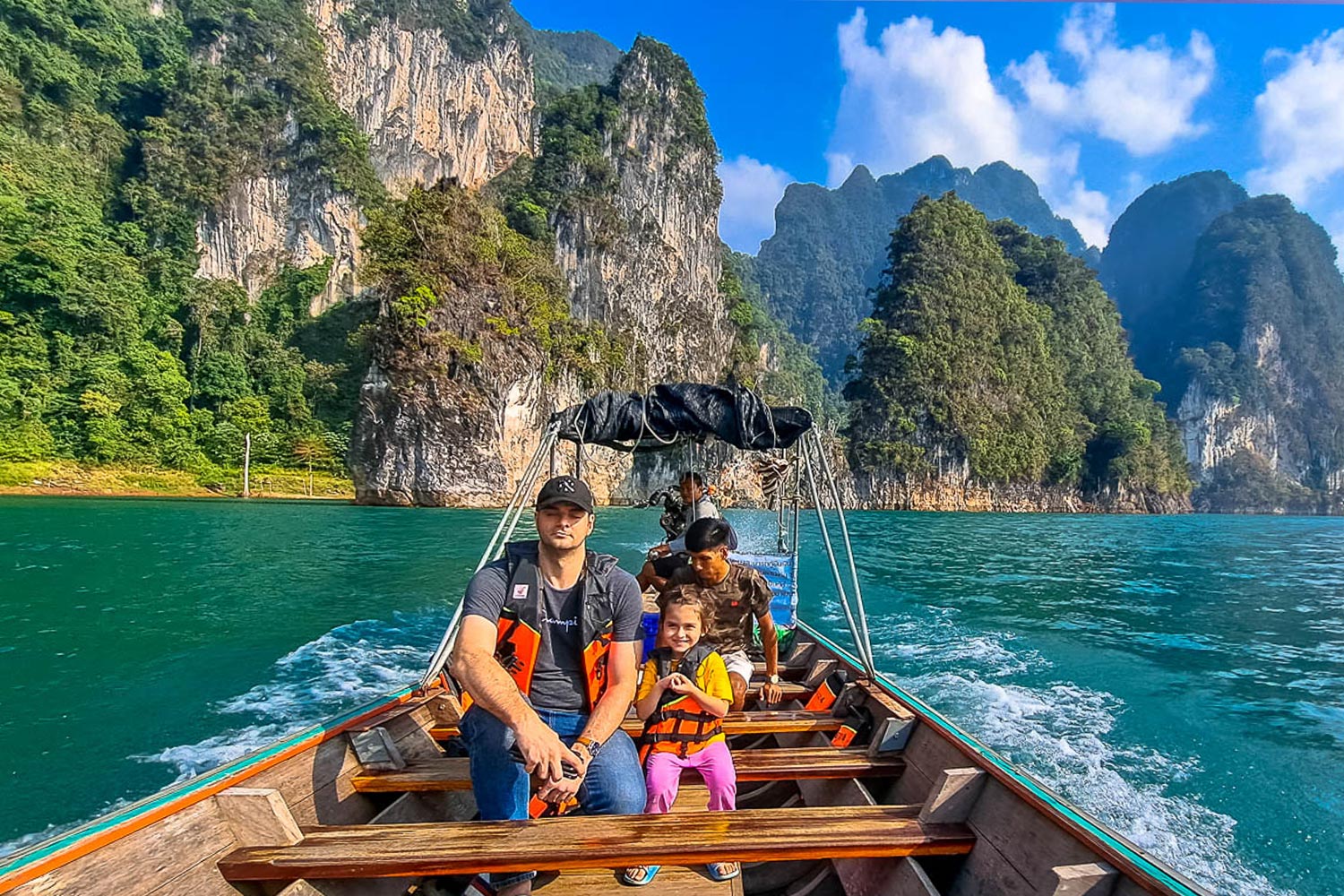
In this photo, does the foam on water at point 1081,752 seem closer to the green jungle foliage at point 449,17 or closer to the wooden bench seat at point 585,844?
the wooden bench seat at point 585,844

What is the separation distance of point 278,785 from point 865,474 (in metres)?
57.0

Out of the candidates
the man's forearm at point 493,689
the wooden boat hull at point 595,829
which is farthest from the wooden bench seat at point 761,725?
the man's forearm at point 493,689

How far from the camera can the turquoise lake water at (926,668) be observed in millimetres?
4512

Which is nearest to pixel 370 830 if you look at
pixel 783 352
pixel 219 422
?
pixel 219 422

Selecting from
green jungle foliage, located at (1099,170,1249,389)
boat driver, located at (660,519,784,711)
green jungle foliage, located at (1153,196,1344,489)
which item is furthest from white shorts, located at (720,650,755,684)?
green jungle foliage, located at (1099,170,1249,389)

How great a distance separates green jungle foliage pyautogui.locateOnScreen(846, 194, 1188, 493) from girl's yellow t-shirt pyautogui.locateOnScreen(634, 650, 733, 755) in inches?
2207

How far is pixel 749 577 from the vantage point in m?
4.05

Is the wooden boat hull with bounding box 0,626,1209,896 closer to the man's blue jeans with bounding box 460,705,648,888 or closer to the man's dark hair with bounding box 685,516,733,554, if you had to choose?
the man's blue jeans with bounding box 460,705,648,888

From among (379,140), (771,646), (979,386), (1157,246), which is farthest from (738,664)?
(1157,246)

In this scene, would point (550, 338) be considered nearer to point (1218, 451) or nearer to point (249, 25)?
point (249, 25)

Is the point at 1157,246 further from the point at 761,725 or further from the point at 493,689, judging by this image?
the point at 493,689

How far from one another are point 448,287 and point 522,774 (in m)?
35.8

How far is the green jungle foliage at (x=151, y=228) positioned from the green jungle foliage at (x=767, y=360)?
102ft

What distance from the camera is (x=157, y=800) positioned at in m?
2.19
